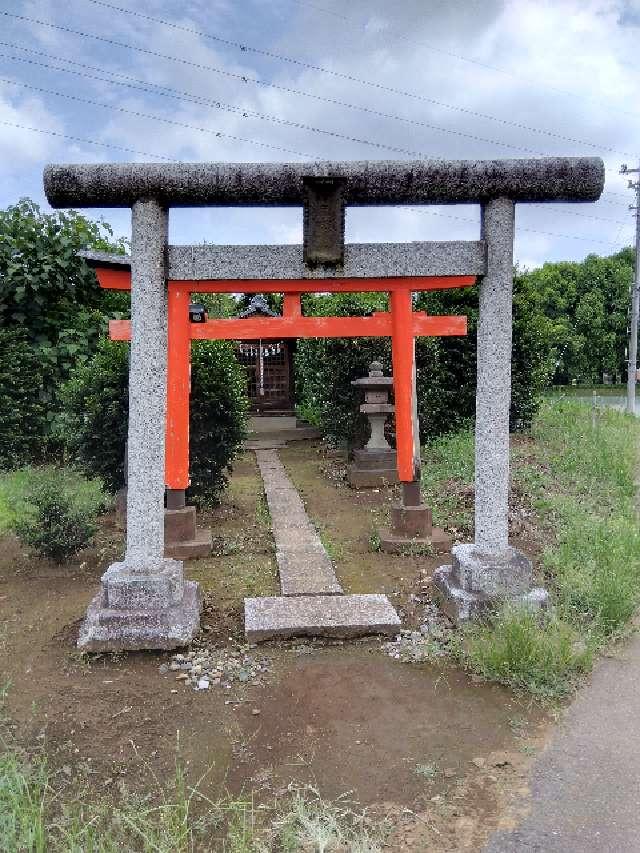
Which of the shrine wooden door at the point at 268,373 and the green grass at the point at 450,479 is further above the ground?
the shrine wooden door at the point at 268,373

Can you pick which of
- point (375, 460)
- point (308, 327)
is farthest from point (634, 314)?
point (308, 327)

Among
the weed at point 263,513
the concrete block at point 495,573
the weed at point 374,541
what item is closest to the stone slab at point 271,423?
the weed at point 263,513

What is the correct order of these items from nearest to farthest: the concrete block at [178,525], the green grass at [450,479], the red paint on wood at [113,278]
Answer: the red paint on wood at [113,278] → the concrete block at [178,525] → the green grass at [450,479]

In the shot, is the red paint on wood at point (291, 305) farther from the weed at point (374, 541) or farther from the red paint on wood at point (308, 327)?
the weed at point (374, 541)

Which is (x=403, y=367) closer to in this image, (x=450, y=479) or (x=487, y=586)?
(x=487, y=586)

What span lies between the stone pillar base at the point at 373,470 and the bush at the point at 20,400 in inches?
200

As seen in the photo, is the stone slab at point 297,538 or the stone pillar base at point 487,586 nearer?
the stone pillar base at point 487,586

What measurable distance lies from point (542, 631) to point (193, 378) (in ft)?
15.7

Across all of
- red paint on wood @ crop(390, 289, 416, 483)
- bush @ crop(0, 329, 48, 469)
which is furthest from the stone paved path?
bush @ crop(0, 329, 48, 469)

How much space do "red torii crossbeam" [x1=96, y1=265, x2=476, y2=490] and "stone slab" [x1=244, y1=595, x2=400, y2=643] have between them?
152 cm

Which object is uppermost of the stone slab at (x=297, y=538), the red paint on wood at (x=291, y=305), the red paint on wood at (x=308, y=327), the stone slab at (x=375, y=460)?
the red paint on wood at (x=291, y=305)

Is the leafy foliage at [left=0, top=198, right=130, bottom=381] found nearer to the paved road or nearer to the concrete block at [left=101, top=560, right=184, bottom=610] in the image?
the concrete block at [left=101, top=560, right=184, bottom=610]

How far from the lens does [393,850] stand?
8.25 ft

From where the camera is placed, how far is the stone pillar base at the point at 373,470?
31.6 ft
